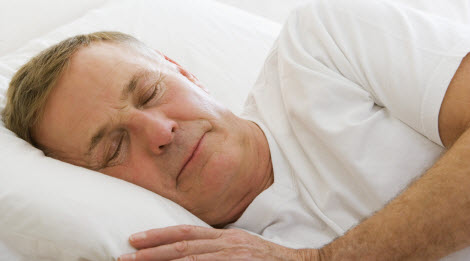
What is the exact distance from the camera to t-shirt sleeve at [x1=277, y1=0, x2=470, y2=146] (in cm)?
94

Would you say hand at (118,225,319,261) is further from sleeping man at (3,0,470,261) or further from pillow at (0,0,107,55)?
pillow at (0,0,107,55)

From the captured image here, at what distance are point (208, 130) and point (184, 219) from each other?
0.70ft

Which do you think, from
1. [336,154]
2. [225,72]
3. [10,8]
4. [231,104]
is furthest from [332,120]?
[10,8]

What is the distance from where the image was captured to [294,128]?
44.7 inches

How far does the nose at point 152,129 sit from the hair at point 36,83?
23 cm

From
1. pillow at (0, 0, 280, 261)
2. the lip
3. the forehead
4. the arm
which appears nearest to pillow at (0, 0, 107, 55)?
pillow at (0, 0, 280, 261)

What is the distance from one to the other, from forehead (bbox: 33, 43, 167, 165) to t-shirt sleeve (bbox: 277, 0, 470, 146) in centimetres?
42

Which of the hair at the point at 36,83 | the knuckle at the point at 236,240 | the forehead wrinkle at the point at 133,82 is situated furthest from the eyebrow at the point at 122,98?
the knuckle at the point at 236,240

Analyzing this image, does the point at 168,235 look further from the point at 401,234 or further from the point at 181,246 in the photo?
the point at 401,234

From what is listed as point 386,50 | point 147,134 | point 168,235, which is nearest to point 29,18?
point 147,134

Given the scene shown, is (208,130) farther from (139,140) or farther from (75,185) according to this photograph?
(75,185)

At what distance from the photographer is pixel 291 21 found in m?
1.17

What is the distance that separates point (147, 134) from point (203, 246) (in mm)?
286

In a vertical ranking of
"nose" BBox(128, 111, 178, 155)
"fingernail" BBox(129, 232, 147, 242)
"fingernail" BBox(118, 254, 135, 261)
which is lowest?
"fingernail" BBox(118, 254, 135, 261)
